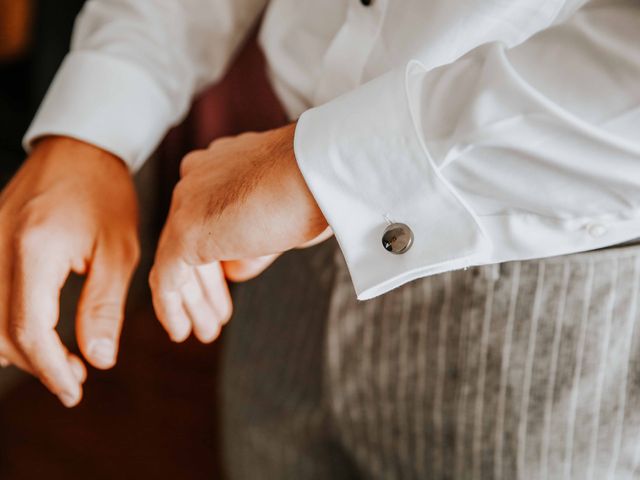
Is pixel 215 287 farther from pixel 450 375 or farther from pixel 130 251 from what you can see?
pixel 450 375

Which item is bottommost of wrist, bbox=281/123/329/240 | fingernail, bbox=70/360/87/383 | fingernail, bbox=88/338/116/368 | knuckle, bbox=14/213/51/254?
fingernail, bbox=70/360/87/383

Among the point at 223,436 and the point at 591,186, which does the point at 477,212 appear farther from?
the point at 223,436

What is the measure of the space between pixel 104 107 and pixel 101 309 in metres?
0.21

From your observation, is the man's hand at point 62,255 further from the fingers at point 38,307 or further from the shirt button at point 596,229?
the shirt button at point 596,229

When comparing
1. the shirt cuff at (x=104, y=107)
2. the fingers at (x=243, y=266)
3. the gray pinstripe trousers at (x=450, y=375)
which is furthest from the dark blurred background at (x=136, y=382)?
the fingers at (x=243, y=266)

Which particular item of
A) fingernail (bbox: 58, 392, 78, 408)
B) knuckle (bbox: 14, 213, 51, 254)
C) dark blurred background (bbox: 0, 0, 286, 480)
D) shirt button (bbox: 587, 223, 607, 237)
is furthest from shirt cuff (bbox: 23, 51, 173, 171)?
dark blurred background (bbox: 0, 0, 286, 480)

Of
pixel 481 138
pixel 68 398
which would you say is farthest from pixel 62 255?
pixel 481 138

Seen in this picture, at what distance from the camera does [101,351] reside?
0.59 meters

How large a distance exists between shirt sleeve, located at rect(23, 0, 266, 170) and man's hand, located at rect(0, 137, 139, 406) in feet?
0.10

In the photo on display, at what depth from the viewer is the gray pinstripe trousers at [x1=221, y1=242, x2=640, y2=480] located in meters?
0.61

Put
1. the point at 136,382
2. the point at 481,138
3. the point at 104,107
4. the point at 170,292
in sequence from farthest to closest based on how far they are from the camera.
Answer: the point at 136,382
the point at 104,107
the point at 170,292
the point at 481,138

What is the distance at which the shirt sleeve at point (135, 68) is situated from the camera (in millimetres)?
663

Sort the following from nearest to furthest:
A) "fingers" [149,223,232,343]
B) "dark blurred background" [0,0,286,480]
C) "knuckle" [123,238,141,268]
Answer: "fingers" [149,223,232,343] → "knuckle" [123,238,141,268] → "dark blurred background" [0,0,286,480]

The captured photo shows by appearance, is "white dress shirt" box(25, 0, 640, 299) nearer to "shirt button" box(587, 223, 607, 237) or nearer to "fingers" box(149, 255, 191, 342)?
"shirt button" box(587, 223, 607, 237)
